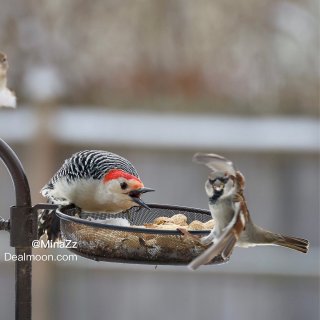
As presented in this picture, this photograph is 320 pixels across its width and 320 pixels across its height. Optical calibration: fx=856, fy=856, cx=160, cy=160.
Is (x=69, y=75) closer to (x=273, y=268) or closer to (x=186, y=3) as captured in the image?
(x=186, y=3)

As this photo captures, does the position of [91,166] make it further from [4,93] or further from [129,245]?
[4,93]

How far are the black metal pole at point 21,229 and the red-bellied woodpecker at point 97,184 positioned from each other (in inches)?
8.8

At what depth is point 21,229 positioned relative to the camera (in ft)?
8.56

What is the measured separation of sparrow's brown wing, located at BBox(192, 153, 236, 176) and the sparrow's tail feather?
0.44 meters

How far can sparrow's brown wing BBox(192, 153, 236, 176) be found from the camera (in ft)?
6.86

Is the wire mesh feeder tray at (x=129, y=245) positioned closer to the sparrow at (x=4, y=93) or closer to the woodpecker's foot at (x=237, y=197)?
the woodpecker's foot at (x=237, y=197)

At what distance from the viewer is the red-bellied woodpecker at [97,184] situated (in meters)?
2.68

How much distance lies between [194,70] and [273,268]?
1.64 metres

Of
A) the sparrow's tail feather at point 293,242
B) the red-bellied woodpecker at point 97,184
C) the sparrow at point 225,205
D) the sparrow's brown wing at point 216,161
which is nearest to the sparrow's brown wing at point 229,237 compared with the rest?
the sparrow at point 225,205

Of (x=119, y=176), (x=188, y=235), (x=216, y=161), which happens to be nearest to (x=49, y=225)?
(x=119, y=176)

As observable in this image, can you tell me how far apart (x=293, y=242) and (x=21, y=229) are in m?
0.82

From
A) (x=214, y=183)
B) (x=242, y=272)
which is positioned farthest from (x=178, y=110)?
(x=214, y=183)

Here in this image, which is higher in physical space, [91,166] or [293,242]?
[91,166]

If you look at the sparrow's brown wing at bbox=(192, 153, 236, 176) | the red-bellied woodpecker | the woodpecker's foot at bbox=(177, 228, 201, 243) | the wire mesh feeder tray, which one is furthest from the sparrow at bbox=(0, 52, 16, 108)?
the sparrow's brown wing at bbox=(192, 153, 236, 176)
